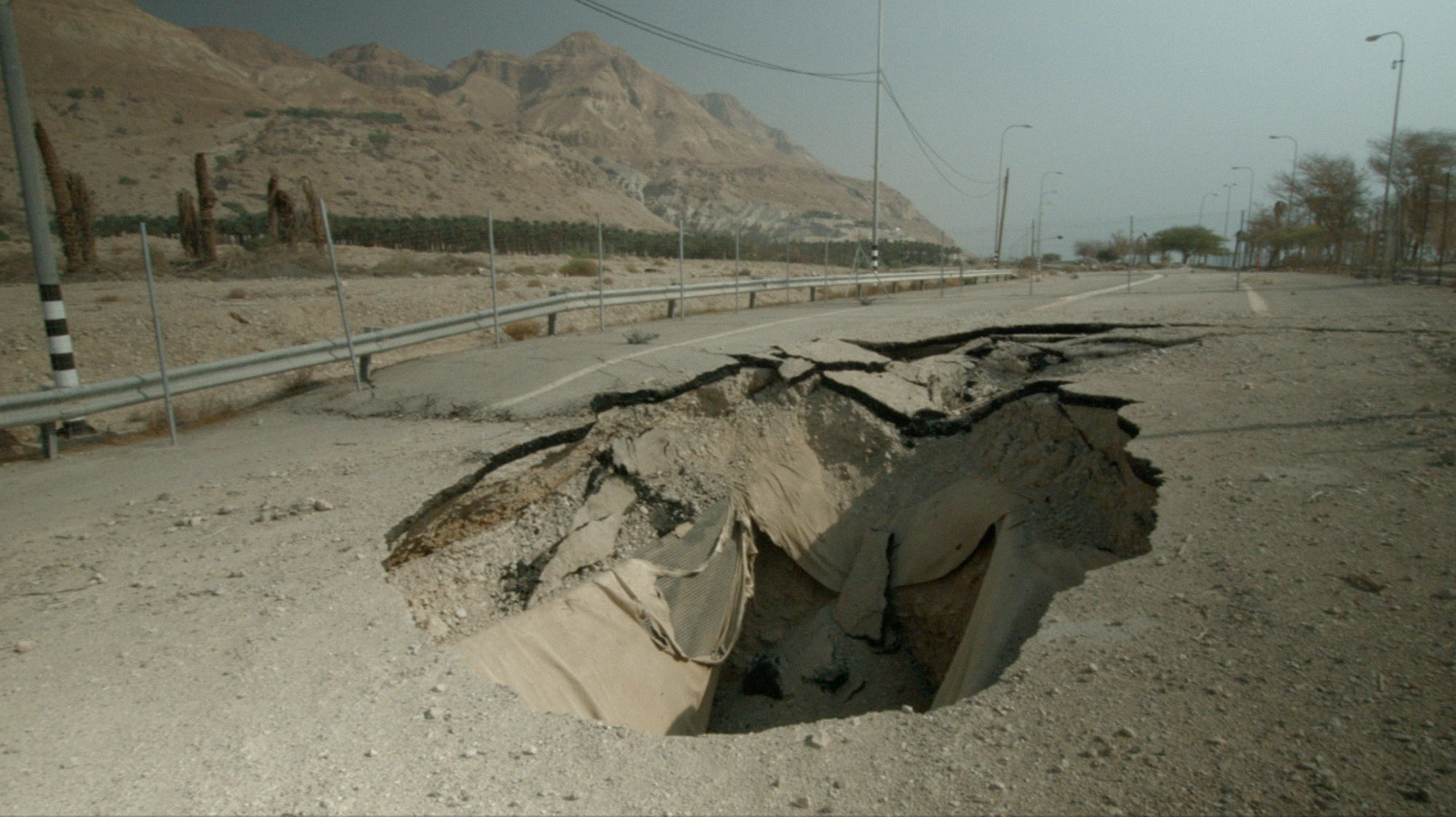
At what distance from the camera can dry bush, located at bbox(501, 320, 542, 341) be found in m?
13.4

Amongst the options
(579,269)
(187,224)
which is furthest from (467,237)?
(187,224)

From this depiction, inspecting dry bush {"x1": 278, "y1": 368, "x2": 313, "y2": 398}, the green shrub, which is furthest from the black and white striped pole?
the green shrub

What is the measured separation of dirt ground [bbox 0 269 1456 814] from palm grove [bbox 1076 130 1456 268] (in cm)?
2261

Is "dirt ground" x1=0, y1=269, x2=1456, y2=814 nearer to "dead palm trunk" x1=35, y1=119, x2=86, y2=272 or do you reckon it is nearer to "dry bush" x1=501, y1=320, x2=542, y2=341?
"dry bush" x1=501, y1=320, x2=542, y2=341

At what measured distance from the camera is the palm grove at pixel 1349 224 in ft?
87.5

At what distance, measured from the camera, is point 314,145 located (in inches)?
1932

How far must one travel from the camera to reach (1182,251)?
82.0 m

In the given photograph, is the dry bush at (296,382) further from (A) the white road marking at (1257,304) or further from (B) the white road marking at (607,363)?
(A) the white road marking at (1257,304)

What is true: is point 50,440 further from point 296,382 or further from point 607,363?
point 607,363

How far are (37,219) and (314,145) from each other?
47.7 m

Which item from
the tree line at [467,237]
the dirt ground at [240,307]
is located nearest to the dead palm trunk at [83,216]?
the dirt ground at [240,307]

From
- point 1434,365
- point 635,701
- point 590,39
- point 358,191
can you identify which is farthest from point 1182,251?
point 590,39

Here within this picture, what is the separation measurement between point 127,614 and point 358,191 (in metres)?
48.1

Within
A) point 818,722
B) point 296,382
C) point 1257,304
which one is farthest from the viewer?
point 1257,304
